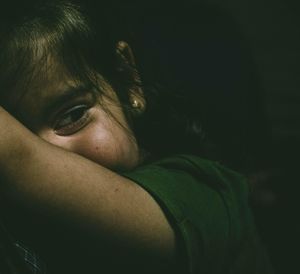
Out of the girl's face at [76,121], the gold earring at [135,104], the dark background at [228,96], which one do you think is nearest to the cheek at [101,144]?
the girl's face at [76,121]

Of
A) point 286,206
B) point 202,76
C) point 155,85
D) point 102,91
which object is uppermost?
point 102,91

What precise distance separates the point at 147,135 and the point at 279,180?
594mm

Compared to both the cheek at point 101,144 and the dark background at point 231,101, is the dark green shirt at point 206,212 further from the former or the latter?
the dark background at point 231,101

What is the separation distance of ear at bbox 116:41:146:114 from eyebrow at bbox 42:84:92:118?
0.16m

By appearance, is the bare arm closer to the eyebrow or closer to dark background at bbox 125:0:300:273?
the eyebrow

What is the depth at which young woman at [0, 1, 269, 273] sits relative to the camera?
0.64 m

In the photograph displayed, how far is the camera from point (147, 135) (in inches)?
42.8

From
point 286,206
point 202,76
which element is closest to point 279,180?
point 286,206

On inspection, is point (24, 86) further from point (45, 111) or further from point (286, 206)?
point (286, 206)

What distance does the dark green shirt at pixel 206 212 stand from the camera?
0.72 m

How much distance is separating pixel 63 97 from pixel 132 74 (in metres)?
0.27

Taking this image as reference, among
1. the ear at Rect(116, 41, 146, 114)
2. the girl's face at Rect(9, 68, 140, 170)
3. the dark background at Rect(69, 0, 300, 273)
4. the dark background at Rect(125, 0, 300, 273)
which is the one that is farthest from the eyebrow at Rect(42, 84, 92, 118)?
the dark background at Rect(125, 0, 300, 273)

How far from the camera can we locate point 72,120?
893 mm

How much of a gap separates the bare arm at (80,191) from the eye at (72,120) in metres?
0.21
